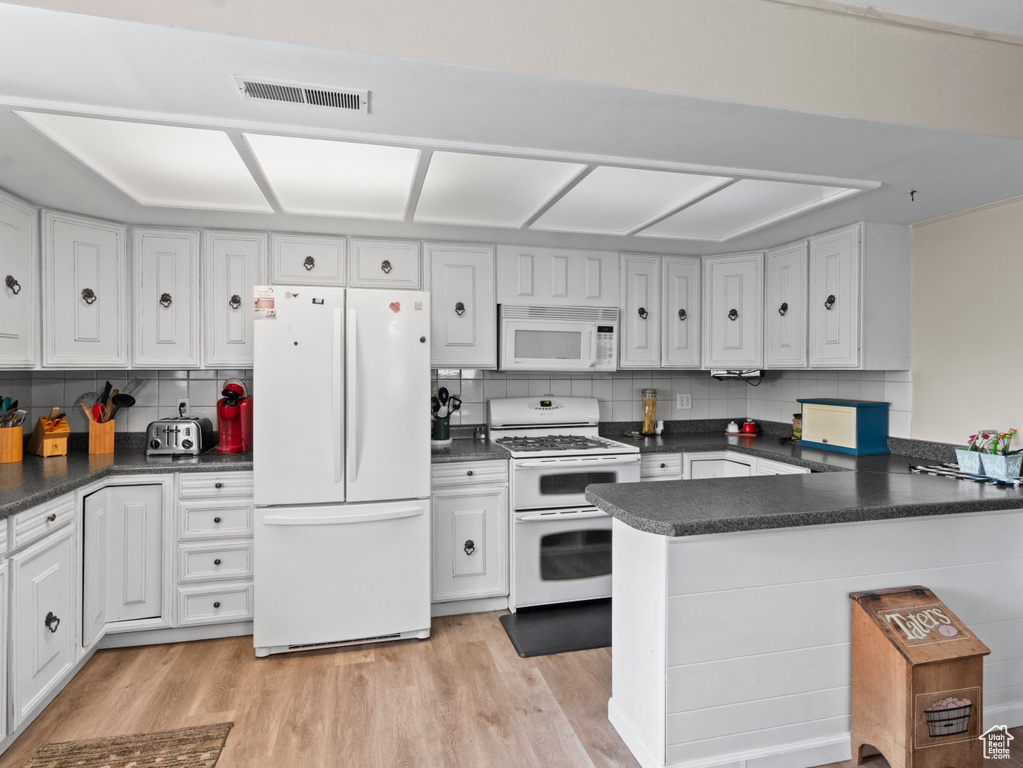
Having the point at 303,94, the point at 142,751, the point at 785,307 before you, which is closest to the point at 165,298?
the point at 303,94

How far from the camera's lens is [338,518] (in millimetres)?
2828

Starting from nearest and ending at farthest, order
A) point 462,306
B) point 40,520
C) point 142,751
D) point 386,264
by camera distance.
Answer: point 142,751 → point 40,520 → point 386,264 → point 462,306

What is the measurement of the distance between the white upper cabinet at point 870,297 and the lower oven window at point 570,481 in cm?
143

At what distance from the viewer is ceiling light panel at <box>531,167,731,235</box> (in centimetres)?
245

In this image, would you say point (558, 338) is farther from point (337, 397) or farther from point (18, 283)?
point (18, 283)

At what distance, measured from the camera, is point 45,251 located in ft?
9.36

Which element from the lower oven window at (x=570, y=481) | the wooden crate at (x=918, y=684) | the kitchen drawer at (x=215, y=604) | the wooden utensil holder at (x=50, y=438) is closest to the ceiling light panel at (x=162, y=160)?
the wooden utensil holder at (x=50, y=438)

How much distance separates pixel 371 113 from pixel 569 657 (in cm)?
246

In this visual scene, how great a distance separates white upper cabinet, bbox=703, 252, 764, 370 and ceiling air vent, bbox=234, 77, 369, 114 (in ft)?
9.36

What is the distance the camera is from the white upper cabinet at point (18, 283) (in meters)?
2.59

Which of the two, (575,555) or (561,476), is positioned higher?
(561,476)

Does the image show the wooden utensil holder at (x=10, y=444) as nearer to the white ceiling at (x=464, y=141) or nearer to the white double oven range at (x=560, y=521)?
the white ceiling at (x=464, y=141)

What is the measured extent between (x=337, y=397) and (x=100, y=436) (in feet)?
4.76

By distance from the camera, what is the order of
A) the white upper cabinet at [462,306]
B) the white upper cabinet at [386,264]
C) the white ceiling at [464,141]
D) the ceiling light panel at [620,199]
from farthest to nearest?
1. the white upper cabinet at [462,306]
2. the white upper cabinet at [386,264]
3. the ceiling light panel at [620,199]
4. the white ceiling at [464,141]
